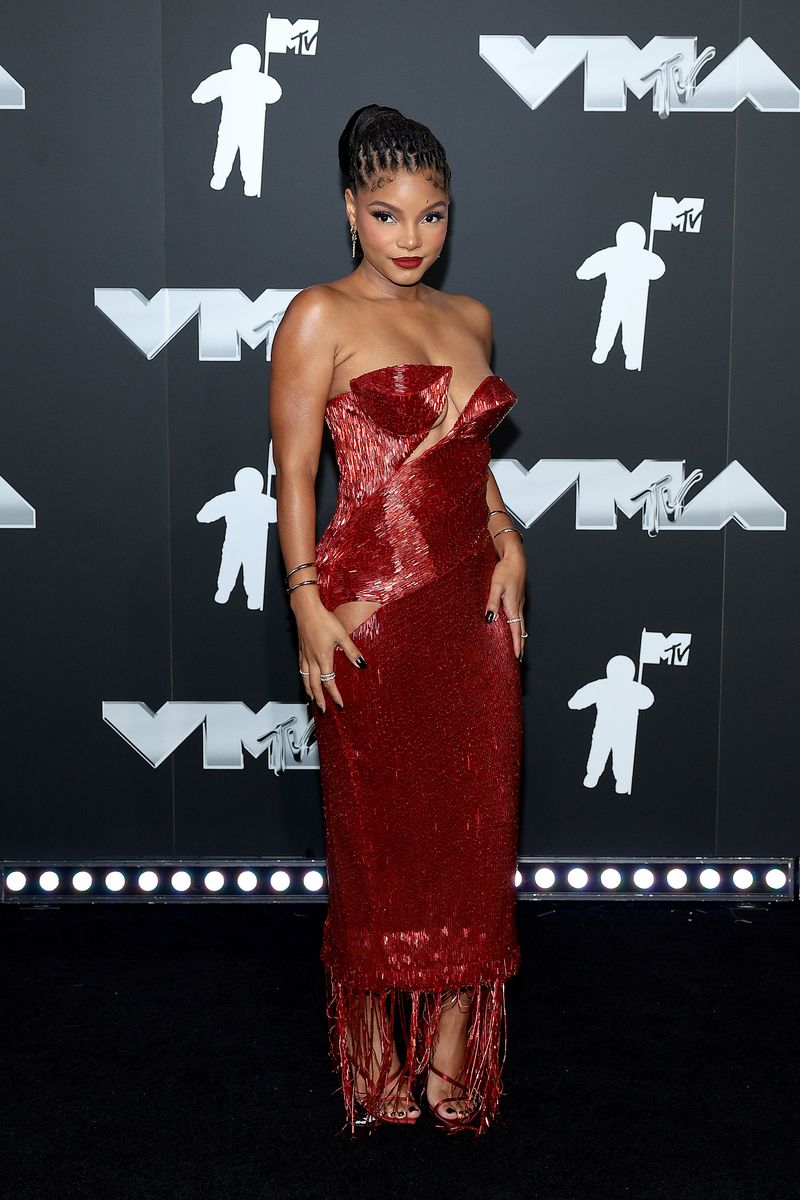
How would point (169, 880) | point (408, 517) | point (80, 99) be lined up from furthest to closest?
point (169, 880) → point (80, 99) → point (408, 517)

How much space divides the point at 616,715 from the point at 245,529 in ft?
3.43

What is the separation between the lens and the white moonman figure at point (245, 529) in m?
3.04

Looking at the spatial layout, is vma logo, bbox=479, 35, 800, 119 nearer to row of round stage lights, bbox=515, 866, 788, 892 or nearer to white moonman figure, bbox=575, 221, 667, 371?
white moonman figure, bbox=575, 221, 667, 371

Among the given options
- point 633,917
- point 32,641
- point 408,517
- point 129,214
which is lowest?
point 633,917

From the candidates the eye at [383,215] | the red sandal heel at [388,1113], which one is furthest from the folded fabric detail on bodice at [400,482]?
the red sandal heel at [388,1113]

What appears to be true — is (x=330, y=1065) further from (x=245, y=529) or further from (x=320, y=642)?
(x=245, y=529)

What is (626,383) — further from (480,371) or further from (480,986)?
(480,986)

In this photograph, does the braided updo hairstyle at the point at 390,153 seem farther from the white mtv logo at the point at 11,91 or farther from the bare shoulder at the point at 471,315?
the white mtv logo at the point at 11,91

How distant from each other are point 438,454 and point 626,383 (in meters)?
1.16

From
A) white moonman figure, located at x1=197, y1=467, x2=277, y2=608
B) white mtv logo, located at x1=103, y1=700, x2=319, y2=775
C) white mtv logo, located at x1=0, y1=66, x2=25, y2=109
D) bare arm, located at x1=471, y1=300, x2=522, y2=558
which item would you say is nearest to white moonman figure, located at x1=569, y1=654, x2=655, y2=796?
white mtv logo, located at x1=103, y1=700, x2=319, y2=775

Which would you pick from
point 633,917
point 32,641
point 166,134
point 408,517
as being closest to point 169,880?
point 32,641

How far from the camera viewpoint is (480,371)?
6.89ft

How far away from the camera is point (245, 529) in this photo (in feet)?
10.0

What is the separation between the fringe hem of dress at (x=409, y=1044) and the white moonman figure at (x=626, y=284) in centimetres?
156
